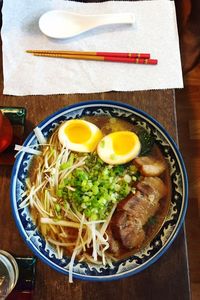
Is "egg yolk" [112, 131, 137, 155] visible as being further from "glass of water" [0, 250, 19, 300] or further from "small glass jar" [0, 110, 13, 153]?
"glass of water" [0, 250, 19, 300]

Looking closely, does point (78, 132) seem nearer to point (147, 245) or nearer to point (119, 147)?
point (119, 147)

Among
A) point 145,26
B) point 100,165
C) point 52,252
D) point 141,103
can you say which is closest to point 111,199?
point 100,165

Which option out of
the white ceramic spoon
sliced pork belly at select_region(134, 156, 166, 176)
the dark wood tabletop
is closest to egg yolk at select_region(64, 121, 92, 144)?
sliced pork belly at select_region(134, 156, 166, 176)

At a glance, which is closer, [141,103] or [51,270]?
[51,270]

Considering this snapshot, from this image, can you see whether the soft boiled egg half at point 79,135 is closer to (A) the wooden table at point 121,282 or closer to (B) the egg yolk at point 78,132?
(B) the egg yolk at point 78,132

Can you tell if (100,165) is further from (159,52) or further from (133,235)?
(159,52)

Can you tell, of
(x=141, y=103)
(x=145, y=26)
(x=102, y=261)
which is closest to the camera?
(x=102, y=261)

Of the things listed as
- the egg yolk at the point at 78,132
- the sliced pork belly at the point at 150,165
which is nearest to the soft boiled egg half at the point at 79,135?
the egg yolk at the point at 78,132
